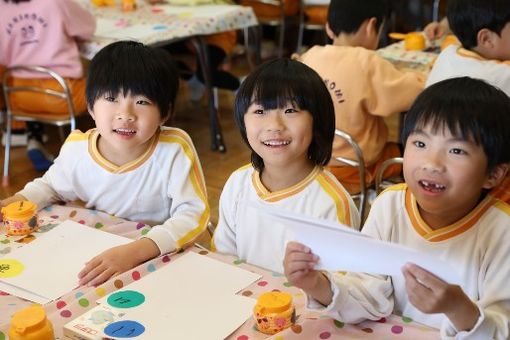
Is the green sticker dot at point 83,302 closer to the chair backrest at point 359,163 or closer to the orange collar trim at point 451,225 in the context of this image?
the orange collar trim at point 451,225

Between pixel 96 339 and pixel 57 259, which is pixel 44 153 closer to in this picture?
pixel 57 259

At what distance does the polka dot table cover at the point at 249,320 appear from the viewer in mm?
1166

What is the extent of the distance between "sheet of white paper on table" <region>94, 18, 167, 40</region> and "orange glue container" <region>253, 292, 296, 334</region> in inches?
89.8

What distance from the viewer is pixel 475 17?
2.22 meters

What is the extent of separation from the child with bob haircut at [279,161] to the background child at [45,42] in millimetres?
1818

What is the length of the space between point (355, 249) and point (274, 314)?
28 cm

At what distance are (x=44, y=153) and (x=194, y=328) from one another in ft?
9.22

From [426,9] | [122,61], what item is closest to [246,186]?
[122,61]

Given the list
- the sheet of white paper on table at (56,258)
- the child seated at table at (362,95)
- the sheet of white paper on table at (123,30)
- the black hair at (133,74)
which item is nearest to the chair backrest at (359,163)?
the child seated at table at (362,95)

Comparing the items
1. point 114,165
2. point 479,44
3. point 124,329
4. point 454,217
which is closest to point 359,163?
point 479,44

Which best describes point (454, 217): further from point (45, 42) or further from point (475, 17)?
point (45, 42)

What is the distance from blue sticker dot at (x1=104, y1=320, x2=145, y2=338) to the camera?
1.16 meters

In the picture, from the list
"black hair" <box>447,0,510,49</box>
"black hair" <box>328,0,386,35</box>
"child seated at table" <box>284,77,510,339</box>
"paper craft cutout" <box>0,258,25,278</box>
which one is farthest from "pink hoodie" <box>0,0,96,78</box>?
"child seated at table" <box>284,77,510,339</box>

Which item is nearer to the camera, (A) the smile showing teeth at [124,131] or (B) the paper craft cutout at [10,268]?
(B) the paper craft cutout at [10,268]
